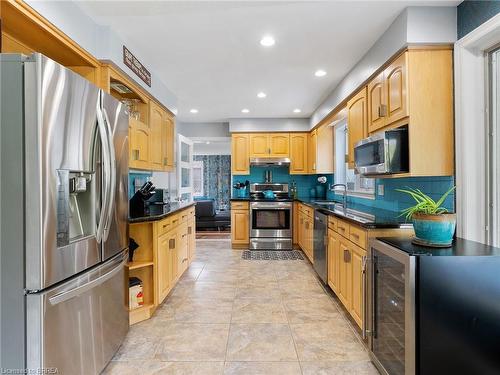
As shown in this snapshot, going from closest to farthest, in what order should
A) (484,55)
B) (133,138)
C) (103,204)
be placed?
(103,204), (484,55), (133,138)

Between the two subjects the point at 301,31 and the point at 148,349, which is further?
the point at 301,31

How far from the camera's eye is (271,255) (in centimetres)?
486

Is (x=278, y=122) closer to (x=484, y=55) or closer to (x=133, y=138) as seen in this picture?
(x=133, y=138)

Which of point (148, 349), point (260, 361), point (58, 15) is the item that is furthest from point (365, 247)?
point (58, 15)

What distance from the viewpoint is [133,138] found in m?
2.68

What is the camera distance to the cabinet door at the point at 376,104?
2412mm

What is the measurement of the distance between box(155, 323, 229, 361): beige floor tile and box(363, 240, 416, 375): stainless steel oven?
1.06m

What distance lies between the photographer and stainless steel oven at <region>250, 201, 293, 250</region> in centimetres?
518

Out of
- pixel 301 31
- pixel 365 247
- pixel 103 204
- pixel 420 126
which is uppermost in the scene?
pixel 301 31

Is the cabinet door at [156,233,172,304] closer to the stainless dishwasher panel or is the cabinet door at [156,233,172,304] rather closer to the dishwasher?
the stainless dishwasher panel

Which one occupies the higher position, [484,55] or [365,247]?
[484,55]

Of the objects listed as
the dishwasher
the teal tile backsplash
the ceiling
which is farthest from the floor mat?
the ceiling

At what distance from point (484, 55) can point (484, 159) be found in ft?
2.32

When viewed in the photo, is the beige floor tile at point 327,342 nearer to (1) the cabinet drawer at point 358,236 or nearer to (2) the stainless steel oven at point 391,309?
(2) the stainless steel oven at point 391,309
